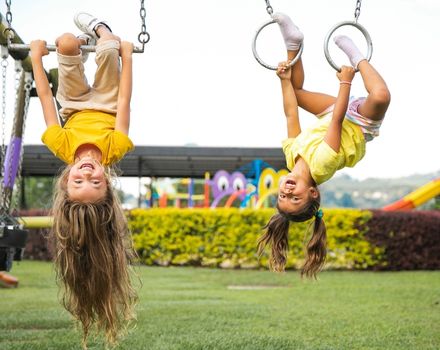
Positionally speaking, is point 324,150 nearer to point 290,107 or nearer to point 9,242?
point 290,107

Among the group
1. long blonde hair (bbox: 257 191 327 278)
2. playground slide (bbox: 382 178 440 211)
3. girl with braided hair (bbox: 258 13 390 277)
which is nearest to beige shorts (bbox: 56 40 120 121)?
girl with braided hair (bbox: 258 13 390 277)

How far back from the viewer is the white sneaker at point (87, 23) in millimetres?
4941

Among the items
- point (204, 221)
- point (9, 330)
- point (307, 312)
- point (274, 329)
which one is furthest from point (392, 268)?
point (9, 330)

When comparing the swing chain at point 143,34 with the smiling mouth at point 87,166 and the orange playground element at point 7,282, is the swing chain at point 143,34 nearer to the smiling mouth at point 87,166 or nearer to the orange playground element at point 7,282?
the smiling mouth at point 87,166

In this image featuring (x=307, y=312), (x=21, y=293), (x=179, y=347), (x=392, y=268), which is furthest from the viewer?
(x=392, y=268)

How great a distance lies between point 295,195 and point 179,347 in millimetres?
1827

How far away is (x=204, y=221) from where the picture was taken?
1411cm

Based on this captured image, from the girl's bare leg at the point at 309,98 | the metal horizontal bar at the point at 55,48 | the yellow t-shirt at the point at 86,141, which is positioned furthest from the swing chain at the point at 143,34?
the girl's bare leg at the point at 309,98

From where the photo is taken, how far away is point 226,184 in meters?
19.3

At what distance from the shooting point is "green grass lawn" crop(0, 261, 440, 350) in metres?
6.08

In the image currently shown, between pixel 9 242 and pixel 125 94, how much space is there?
6.99 feet

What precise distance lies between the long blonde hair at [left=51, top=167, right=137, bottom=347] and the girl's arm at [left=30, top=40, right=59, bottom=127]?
378mm

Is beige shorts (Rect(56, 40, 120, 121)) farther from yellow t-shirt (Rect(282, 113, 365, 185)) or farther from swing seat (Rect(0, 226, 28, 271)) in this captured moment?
swing seat (Rect(0, 226, 28, 271))

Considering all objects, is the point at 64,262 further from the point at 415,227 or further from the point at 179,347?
the point at 415,227
